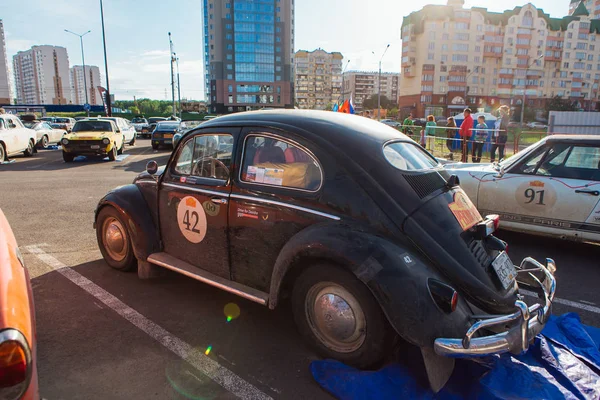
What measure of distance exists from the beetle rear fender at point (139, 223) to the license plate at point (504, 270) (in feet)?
10.3

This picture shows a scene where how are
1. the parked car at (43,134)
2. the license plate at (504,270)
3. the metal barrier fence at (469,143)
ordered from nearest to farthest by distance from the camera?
the license plate at (504,270)
the metal barrier fence at (469,143)
the parked car at (43,134)

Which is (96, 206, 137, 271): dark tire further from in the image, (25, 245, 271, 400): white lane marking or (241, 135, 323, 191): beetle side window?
(241, 135, 323, 191): beetle side window

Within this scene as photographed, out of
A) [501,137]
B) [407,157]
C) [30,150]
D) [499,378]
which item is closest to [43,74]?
[30,150]

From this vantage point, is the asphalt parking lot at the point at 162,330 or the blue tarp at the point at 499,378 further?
the asphalt parking lot at the point at 162,330

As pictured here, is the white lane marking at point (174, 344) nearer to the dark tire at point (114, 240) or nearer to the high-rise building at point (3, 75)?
the dark tire at point (114, 240)

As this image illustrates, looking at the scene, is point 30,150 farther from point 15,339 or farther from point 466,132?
point 15,339

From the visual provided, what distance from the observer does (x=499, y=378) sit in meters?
2.54

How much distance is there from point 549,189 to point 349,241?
397 centimetres

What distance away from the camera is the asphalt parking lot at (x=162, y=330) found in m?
2.75

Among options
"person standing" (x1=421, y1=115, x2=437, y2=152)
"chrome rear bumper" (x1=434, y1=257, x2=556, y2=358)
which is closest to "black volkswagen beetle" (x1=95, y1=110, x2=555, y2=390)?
"chrome rear bumper" (x1=434, y1=257, x2=556, y2=358)

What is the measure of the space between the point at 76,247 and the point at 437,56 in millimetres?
90474

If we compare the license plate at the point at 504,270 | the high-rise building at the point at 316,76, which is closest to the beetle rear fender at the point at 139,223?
the license plate at the point at 504,270

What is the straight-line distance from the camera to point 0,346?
1639mm

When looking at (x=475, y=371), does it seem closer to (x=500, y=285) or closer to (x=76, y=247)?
(x=500, y=285)
